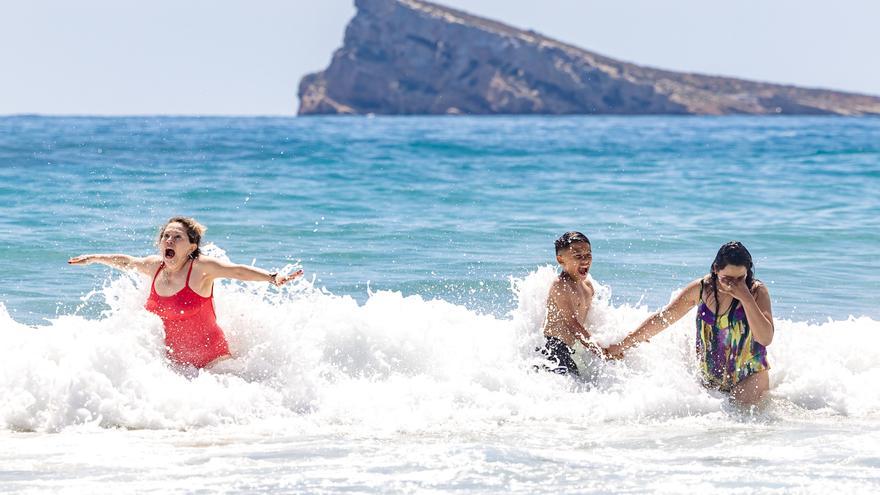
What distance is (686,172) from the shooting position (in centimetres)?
2453

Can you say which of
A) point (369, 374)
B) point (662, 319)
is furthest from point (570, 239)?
point (369, 374)

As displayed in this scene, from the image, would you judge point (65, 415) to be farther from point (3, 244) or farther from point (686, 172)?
point (686, 172)

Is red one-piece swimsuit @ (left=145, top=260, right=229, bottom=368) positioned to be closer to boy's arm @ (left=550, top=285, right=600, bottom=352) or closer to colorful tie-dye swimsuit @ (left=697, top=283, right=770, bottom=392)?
boy's arm @ (left=550, top=285, right=600, bottom=352)

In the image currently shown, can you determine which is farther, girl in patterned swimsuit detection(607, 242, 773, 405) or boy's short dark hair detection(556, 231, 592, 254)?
boy's short dark hair detection(556, 231, 592, 254)

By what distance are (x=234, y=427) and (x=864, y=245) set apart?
9.28 metres

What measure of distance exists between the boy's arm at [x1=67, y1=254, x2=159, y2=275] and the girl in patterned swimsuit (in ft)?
10.4

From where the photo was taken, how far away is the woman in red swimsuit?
682 cm

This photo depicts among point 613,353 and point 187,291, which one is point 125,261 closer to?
point 187,291

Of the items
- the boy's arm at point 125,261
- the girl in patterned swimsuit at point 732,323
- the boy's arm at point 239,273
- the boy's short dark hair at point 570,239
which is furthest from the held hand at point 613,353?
the boy's arm at point 125,261

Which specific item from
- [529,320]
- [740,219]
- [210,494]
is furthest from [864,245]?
[210,494]

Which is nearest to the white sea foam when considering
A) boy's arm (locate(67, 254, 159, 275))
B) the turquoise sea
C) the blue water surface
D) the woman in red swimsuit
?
the turquoise sea

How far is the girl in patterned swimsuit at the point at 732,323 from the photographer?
6.68 m

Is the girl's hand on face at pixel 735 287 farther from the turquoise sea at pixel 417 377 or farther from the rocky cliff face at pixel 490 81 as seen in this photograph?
the rocky cliff face at pixel 490 81

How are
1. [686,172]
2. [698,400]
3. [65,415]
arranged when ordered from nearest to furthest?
[65,415]
[698,400]
[686,172]
